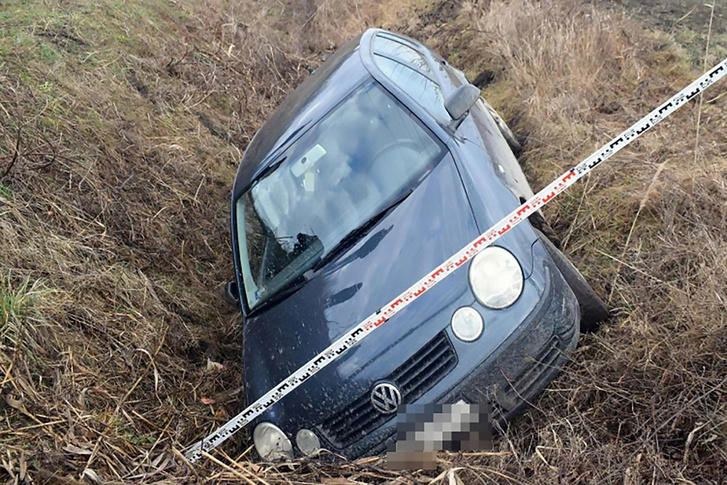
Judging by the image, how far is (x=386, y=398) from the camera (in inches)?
93.1

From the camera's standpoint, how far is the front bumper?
2330mm

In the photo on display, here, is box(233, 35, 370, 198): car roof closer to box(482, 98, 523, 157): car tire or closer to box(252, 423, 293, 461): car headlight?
box(482, 98, 523, 157): car tire

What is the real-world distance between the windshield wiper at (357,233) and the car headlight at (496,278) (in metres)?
0.53

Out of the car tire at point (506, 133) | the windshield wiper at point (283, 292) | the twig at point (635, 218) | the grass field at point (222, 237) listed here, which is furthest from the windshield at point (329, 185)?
the car tire at point (506, 133)

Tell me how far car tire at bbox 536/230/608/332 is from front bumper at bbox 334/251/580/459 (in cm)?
24

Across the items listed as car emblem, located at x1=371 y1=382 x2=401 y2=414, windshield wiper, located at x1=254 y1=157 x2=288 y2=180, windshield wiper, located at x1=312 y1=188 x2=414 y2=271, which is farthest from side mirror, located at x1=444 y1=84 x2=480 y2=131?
car emblem, located at x1=371 y1=382 x2=401 y2=414

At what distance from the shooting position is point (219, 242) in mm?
4301

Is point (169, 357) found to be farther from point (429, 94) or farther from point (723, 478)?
point (723, 478)

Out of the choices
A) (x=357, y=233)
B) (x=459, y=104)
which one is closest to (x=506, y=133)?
(x=459, y=104)

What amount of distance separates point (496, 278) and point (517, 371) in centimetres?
40

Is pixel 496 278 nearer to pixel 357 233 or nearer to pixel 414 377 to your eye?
pixel 414 377

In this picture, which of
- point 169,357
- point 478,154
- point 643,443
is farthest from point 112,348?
point 643,443

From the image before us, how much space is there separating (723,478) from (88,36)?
6.35 m

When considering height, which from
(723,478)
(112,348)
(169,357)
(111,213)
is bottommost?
(723,478)
